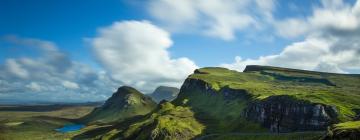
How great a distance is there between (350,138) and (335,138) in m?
10.7

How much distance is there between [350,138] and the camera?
18938 cm

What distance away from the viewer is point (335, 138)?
654ft

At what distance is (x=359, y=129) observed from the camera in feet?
620

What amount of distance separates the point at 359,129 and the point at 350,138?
20.6ft

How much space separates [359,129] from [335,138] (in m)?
14.3
